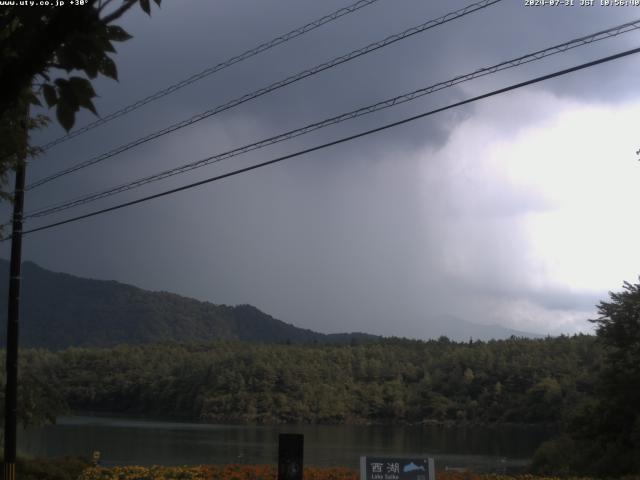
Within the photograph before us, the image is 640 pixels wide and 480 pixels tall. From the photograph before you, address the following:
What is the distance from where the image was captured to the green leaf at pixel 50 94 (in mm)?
3395

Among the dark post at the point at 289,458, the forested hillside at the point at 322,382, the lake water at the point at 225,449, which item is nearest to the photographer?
the dark post at the point at 289,458

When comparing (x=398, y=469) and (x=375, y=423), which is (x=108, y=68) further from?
(x=375, y=423)

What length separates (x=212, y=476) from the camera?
58.1ft

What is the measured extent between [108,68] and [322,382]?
99.7m

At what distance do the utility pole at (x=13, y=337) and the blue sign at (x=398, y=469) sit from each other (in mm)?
8268

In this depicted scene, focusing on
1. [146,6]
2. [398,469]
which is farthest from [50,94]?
[398,469]

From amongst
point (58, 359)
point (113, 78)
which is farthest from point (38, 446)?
point (58, 359)

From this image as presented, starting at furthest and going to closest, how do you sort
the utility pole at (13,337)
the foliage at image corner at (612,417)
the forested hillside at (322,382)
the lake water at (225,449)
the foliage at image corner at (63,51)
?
the forested hillside at (322,382) → the lake water at (225,449) → the foliage at image corner at (612,417) → the utility pole at (13,337) → the foliage at image corner at (63,51)

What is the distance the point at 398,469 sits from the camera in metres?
12.5

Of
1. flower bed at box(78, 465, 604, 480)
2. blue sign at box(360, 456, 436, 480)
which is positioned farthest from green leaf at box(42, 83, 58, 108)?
flower bed at box(78, 465, 604, 480)

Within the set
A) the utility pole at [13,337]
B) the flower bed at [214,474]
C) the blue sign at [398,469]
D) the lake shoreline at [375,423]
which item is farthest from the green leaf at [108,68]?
the lake shoreline at [375,423]

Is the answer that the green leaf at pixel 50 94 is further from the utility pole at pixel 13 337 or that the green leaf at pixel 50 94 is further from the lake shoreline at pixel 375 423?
the lake shoreline at pixel 375 423

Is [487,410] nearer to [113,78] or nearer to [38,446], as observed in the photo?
[38,446]

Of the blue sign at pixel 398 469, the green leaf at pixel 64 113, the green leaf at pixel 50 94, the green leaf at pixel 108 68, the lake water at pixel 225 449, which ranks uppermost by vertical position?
the green leaf at pixel 108 68
